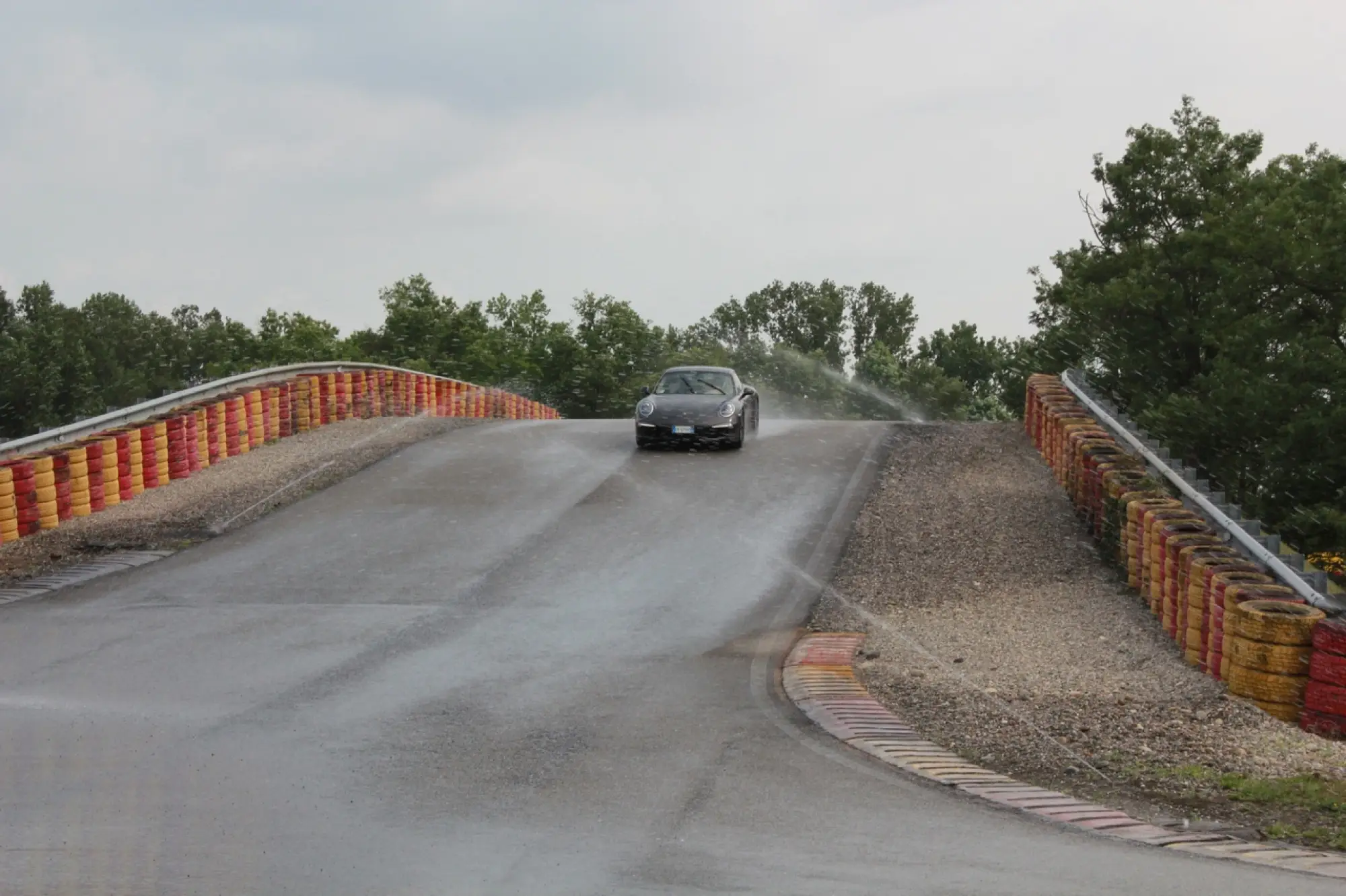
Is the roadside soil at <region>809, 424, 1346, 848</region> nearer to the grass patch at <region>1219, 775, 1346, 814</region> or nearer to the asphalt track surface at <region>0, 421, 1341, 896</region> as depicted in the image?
the grass patch at <region>1219, 775, 1346, 814</region>

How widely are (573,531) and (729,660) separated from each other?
5.91 meters

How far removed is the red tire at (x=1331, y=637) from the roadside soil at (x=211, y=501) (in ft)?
41.1

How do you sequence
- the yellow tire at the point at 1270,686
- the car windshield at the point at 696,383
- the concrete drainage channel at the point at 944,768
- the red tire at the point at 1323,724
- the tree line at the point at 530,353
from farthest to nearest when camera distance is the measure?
the tree line at the point at 530,353, the car windshield at the point at 696,383, the yellow tire at the point at 1270,686, the red tire at the point at 1323,724, the concrete drainage channel at the point at 944,768

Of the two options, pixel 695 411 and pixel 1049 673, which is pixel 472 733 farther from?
pixel 695 411

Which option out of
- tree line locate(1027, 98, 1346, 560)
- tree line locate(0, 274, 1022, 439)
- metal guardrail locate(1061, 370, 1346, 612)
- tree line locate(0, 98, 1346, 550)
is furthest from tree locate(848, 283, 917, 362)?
metal guardrail locate(1061, 370, 1346, 612)

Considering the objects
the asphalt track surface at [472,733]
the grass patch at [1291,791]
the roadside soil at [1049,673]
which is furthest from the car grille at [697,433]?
the grass patch at [1291,791]

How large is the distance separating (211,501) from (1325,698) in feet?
46.9

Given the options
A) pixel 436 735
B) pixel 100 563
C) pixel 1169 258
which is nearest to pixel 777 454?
pixel 100 563

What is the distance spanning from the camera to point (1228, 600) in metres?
10.9

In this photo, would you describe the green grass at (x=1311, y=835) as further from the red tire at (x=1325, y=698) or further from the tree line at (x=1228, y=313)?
the tree line at (x=1228, y=313)

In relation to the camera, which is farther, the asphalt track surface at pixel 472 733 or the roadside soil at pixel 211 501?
the roadside soil at pixel 211 501

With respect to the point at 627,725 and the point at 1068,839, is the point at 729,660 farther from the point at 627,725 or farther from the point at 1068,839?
the point at 1068,839

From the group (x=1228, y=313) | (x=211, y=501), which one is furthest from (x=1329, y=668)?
(x=1228, y=313)

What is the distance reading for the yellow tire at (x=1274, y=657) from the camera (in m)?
10.3
